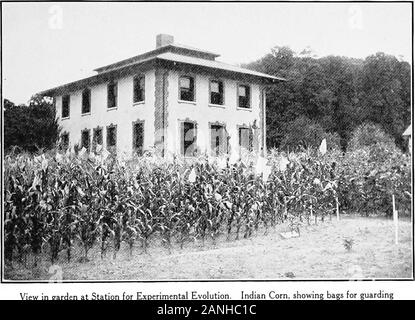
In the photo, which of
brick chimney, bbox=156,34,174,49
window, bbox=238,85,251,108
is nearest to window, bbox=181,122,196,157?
window, bbox=238,85,251,108

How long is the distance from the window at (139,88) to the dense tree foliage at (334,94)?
1.16 meters

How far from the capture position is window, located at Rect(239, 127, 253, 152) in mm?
5820

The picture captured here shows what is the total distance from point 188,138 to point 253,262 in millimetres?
1430

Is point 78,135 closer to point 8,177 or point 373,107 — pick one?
point 8,177

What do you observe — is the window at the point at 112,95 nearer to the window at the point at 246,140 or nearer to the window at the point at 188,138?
the window at the point at 188,138

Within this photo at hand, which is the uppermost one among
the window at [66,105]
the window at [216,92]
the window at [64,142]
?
the window at [216,92]

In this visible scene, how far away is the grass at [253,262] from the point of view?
539cm

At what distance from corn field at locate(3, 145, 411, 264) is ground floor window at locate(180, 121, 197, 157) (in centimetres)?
12

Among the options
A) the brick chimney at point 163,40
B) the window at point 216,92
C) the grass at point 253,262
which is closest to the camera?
the grass at point 253,262

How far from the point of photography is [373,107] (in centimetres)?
576

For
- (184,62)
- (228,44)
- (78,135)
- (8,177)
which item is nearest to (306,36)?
(228,44)

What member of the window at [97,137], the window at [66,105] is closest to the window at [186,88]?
the window at [97,137]
